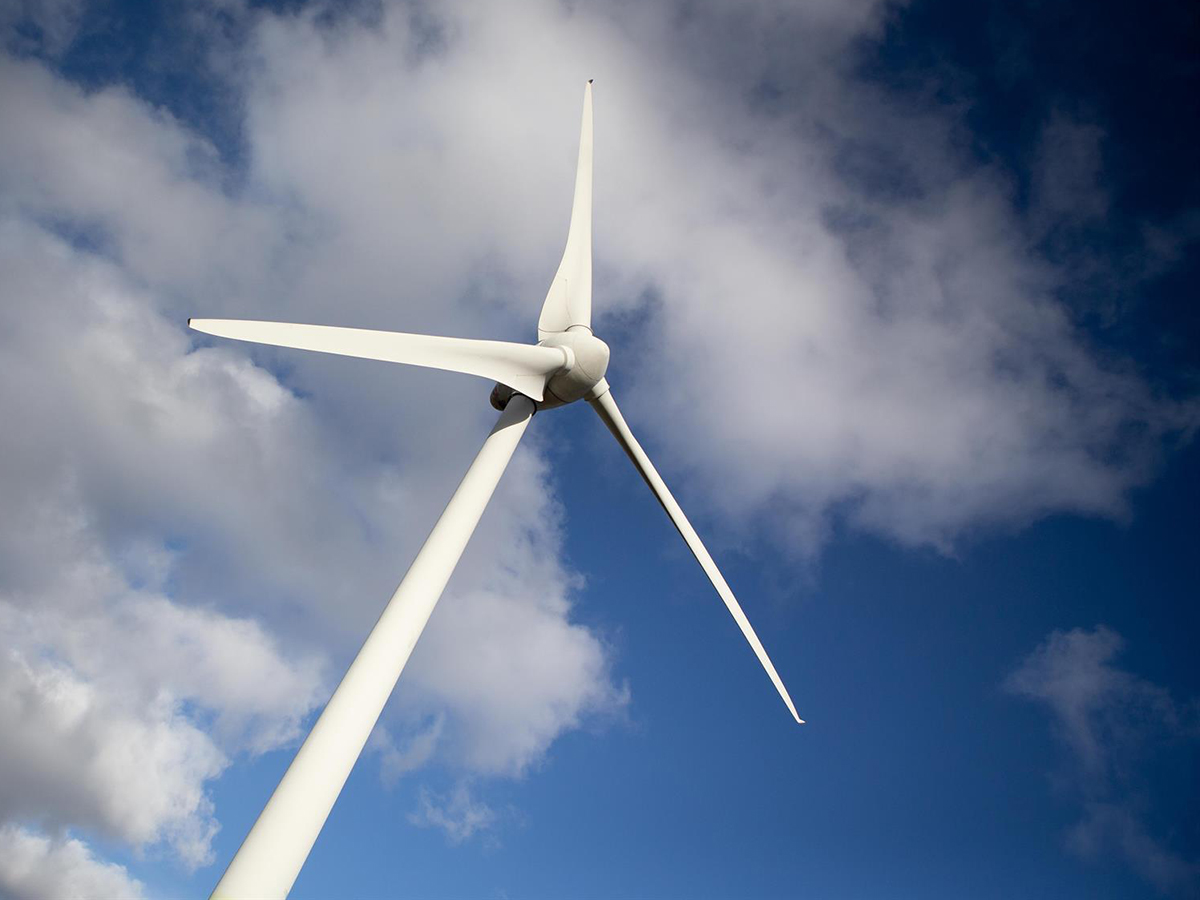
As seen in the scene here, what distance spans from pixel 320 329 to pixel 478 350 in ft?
13.3

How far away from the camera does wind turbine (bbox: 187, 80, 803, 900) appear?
Answer: 1130 centimetres

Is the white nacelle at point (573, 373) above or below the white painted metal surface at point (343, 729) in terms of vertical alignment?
above

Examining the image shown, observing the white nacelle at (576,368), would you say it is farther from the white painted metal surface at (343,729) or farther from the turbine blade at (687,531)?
the white painted metal surface at (343,729)

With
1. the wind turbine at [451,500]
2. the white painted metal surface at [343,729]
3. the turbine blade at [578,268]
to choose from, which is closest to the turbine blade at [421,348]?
the wind turbine at [451,500]

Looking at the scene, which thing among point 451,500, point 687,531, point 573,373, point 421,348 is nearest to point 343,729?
point 451,500

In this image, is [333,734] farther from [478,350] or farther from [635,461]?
[635,461]

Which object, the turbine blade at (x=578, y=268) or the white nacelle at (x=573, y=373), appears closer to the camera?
the white nacelle at (x=573, y=373)

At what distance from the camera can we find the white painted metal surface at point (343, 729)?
→ 10906 millimetres

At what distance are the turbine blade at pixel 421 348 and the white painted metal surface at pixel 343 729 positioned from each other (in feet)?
11.0

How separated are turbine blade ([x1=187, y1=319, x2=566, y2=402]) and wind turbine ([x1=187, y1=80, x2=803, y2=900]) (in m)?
0.02

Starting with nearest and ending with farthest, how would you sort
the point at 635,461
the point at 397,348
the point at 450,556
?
1. the point at 450,556
2. the point at 397,348
3. the point at 635,461

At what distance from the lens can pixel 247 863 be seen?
426 inches

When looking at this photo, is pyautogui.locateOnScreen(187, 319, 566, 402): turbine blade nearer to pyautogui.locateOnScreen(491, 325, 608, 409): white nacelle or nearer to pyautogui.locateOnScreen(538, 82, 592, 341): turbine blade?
pyautogui.locateOnScreen(491, 325, 608, 409): white nacelle

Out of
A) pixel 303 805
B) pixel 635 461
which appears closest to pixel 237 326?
pixel 303 805
